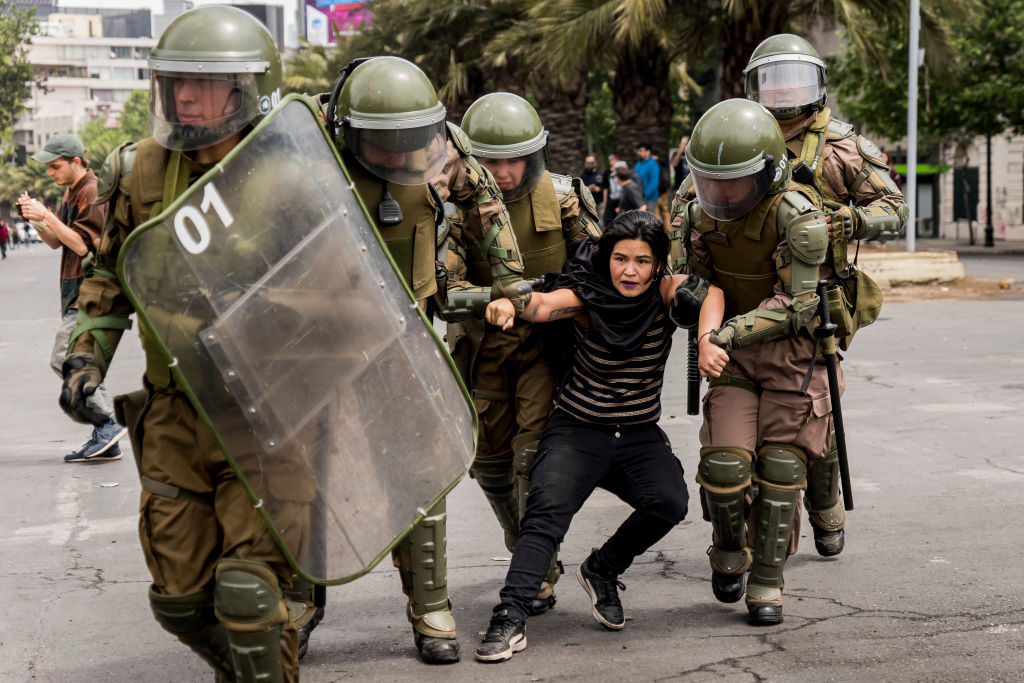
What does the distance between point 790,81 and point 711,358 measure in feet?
4.59

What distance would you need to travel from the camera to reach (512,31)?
64.6 ft

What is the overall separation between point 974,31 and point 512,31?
10.7 m

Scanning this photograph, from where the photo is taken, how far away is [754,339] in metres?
4.43

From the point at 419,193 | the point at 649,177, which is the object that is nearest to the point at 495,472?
the point at 419,193

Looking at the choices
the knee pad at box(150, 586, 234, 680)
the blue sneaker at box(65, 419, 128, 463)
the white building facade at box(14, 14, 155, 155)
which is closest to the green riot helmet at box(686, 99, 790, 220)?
the knee pad at box(150, 586, 234, 680)

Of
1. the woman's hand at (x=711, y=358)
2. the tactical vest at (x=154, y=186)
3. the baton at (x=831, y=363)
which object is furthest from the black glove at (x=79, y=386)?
the baton at (x=831, y=363)

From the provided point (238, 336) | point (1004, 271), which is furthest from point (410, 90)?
point (1004, 271)

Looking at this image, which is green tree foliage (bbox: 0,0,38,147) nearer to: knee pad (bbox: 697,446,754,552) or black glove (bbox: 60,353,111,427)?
knee pad (bbox: 697,446,754,552)

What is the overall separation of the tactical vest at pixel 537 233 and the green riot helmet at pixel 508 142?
63 millimetres

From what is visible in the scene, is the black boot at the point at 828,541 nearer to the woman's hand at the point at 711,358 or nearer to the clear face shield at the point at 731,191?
the woman's hand at the point at 711,358

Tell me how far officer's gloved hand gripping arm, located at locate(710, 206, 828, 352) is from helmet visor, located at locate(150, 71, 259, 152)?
1813 mm

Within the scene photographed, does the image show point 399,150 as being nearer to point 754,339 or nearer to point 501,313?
point 501,313

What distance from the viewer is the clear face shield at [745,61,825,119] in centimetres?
516

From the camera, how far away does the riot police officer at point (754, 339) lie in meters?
4.41
